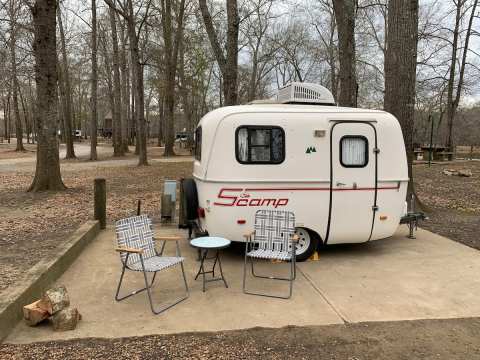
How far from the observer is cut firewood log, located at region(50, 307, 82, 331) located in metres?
4.09

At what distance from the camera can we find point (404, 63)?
934 centimetres

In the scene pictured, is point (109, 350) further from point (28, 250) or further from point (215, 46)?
point (215, 46)

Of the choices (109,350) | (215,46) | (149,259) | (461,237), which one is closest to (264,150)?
(149,259)

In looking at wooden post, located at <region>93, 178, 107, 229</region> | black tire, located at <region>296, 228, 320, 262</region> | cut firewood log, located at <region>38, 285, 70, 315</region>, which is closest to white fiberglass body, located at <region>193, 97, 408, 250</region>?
black tire, located at <region>296, 228, 320, 262</region>

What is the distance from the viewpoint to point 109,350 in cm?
376

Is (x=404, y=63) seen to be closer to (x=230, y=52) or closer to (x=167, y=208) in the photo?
(x=230, y=52)

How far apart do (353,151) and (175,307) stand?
3.44 m

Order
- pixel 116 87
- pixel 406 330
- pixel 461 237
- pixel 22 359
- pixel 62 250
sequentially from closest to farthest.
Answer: pixel 22 359
pixel 406 330
pixel 62 250
pixel 461 237
pixel 116 87

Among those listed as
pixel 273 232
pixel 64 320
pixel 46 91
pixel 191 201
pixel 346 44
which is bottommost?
pixel 64 320

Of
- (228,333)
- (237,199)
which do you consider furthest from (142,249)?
(237,199)

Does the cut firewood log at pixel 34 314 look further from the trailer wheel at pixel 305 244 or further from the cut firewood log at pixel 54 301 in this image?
the trailer wheel at pixel 305 244

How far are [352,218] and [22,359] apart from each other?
15.1 feet

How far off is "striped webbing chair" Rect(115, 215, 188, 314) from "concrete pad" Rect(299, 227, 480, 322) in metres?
1.92

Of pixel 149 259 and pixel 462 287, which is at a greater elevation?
pixel 149 259
